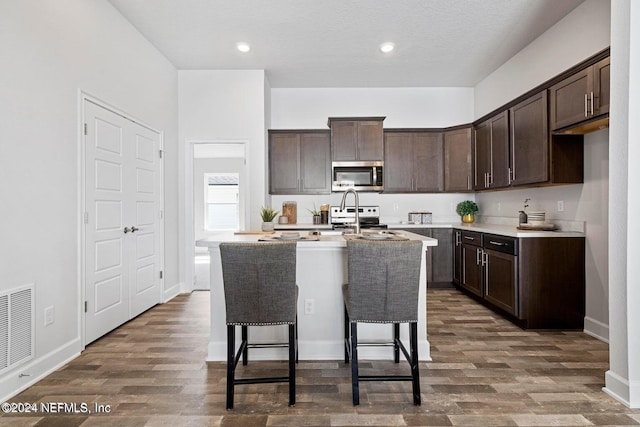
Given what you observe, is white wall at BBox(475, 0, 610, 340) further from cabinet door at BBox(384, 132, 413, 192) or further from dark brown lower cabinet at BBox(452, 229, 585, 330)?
cabinet door at BBox(384, 132, 413, 192)

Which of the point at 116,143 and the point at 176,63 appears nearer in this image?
the point at 116,143

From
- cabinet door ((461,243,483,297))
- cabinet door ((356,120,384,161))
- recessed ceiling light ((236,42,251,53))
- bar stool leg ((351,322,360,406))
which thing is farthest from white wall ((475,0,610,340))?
recessed ceiling light ((236,42,251,53))

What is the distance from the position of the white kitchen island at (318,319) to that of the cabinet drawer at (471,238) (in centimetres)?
182

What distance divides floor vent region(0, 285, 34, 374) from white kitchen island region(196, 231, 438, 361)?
1.14 metres

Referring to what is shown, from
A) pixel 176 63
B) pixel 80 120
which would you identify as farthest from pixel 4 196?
pixel 176 63

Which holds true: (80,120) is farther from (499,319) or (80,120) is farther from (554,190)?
(554,190)

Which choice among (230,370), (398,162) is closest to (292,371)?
(230,370)

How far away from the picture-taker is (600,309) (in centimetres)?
312

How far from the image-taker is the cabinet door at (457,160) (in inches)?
201

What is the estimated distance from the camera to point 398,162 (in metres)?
5.39

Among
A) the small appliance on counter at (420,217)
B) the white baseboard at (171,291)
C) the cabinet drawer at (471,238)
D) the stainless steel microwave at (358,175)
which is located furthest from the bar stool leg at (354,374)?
the small appliance on counter at (420,217)

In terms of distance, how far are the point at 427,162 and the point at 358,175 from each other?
1.08 m

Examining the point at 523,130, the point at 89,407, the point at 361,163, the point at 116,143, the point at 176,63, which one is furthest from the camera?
the point at 361,163

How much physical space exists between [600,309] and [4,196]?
4.57 m
